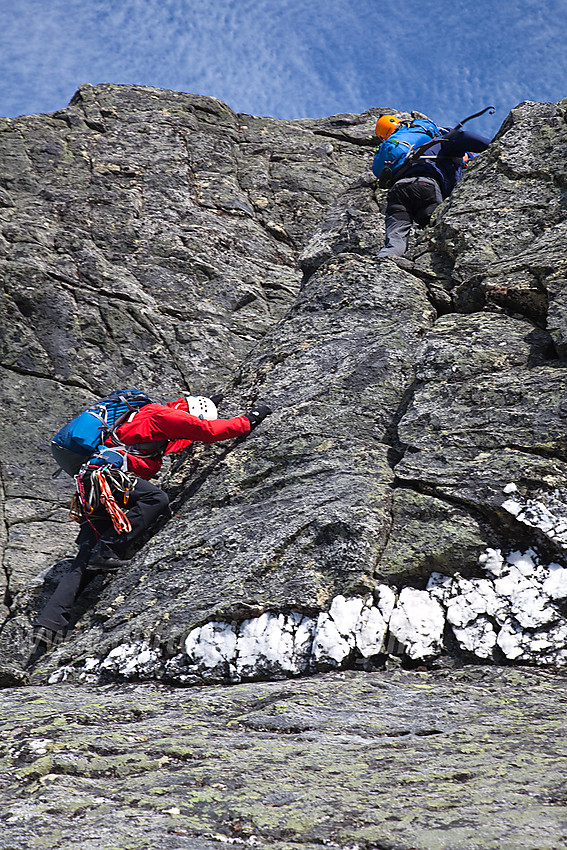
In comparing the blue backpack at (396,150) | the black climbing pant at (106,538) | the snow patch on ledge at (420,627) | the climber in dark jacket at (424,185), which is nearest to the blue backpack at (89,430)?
the black climbing pant at (106,538)

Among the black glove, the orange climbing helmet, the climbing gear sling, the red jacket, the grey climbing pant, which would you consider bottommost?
the red jacket

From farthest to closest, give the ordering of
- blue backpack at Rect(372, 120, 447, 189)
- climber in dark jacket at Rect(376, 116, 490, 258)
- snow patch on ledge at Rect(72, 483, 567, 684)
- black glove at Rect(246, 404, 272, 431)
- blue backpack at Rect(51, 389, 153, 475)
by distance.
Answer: blue backpack at Rect(372, 120, 447, 189) < climber in dark jacket at Rect(376, 116, 490, 258) < blue backpack at Rect(51, 389, 153, 475) < black glove at Rect(246, 404, 272, 431) < snow patch on ledge at Rect(72, 483, 567, 684)

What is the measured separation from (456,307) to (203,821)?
24.5 feet

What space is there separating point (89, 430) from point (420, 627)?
Result: 5.06m

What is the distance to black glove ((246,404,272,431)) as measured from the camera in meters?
9.25

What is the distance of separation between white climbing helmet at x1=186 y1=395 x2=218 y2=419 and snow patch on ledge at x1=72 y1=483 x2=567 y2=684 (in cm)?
305

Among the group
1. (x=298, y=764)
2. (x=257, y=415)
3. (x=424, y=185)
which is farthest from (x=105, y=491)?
(x=424, y=185)

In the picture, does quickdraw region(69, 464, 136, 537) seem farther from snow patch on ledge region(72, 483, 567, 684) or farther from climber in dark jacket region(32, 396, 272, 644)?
snow patch on ledge region(72, 483, 567, 684)

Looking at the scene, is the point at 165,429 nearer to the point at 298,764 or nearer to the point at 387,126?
the point at 298,764

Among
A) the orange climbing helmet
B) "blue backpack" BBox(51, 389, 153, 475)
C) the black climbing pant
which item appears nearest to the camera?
the black climbing pant

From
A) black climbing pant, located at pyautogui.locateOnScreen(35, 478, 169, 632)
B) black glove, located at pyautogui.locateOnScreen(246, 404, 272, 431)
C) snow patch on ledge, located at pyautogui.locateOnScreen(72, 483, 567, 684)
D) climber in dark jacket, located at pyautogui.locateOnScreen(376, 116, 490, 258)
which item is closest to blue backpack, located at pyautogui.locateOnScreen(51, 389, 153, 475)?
black climbing pant, located at pyautogui.locateOnScreen(35, 478, 169, 632)

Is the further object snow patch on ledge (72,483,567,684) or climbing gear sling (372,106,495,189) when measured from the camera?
climbing gear sling (372,106,495,189)

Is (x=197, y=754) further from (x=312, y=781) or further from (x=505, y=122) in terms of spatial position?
(x=505, y=122)

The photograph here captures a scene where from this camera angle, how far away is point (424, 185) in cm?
→ 1216
